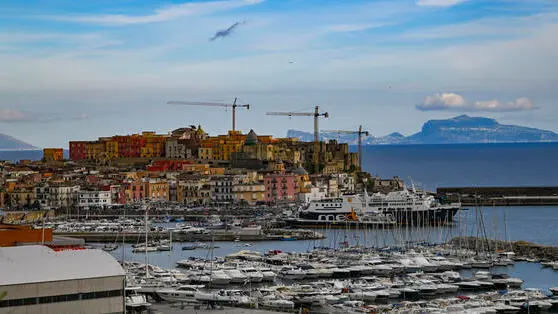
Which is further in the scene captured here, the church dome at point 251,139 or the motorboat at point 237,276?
the church dome at point 251,139

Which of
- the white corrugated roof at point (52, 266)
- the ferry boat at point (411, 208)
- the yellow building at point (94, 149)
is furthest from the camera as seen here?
the yellow building at point (94, 149)

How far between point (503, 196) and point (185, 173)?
61.7ft

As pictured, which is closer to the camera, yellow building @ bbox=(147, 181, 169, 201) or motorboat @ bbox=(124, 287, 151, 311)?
motorboat @ bbox=(124, 287, 151, 311)

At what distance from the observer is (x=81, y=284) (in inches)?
775

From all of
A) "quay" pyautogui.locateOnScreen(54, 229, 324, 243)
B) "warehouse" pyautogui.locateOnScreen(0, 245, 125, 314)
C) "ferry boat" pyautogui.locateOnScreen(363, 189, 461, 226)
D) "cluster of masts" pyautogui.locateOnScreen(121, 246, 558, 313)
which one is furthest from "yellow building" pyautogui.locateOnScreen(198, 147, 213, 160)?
"warehouse" pyautogui.locateOnScreen(0, 245, 125, 314)

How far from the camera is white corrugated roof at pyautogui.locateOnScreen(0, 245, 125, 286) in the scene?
63.9 ft

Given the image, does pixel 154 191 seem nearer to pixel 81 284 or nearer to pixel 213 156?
pixel 213 156

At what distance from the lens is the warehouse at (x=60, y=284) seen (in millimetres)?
19234

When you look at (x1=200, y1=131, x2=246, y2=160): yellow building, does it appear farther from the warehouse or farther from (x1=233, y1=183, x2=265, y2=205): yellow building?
the warehouse

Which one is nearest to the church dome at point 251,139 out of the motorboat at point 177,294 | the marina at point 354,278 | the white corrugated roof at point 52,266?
the marina at point 354,278

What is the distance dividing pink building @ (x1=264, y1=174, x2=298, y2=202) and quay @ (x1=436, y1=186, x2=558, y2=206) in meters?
8.43

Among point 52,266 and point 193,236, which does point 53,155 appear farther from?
point 52,266

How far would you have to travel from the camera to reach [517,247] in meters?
37.1

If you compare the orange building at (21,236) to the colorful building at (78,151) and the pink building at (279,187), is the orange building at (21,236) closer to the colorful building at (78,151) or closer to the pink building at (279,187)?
the pink building at (279,187)
